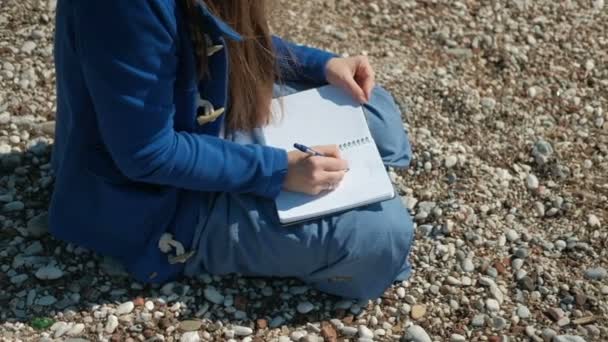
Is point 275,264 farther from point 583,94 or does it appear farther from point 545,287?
point 583,94

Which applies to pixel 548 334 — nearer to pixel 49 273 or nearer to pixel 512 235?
pixel 512 235

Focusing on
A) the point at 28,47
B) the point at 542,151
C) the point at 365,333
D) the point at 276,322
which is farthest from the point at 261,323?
the point at 28,47

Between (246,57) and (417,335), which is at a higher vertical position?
(246,57)

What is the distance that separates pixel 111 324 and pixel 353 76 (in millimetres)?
1072

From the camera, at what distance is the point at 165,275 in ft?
9.12

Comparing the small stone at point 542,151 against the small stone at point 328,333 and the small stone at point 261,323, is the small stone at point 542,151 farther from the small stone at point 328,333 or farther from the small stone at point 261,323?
the small stone at point 261,323

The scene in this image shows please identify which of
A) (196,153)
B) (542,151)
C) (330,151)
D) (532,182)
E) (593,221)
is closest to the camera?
(196,153)

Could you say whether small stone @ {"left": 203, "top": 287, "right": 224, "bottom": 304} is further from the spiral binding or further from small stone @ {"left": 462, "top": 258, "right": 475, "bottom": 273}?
small stone @ {"left": 462, "top": 258, "right": 475, "bottom": 273}

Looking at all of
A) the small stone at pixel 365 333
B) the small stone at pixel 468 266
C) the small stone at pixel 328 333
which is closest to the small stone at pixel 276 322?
the small stone at pixel 328 333

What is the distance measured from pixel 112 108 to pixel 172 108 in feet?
0.56

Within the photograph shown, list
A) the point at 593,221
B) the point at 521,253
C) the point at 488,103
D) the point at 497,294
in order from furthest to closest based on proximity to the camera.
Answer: the point at 488,103 < the point at 593,221 < the point at 521,253 < the point at 497,294

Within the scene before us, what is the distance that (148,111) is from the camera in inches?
86.9

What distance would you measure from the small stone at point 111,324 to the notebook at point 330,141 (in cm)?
60

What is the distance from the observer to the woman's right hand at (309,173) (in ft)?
8.40
